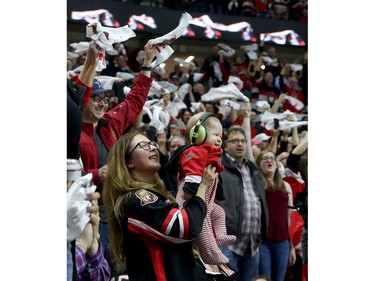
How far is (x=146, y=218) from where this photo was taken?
3.05 meters

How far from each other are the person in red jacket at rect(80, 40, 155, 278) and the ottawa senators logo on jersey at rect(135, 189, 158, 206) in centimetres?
78

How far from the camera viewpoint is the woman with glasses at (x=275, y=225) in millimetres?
5484

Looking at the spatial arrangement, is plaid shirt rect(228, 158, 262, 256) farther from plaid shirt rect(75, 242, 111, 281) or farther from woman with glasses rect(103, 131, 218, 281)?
woman with glasses rect(103, 131, 218, 281)

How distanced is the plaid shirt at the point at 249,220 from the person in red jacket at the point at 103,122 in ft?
3.33

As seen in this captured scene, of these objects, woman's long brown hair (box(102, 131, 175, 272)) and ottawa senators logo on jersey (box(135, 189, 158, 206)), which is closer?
ottawa senators logo on jersey (box(135, 189, 158, 206))

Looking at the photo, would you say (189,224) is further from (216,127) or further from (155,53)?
(155,53)

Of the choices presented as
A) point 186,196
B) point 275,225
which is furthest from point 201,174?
point 275,225

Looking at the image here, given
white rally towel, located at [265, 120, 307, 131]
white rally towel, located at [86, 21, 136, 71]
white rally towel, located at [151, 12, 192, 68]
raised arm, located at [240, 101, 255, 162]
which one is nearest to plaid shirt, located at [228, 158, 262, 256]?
raised arm, located at [240, 101, 255, 162]

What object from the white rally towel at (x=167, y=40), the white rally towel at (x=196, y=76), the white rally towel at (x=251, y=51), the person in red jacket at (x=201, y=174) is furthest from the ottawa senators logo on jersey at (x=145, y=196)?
the white rally towel at (x=251, y=51)

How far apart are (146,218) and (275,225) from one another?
264 cm

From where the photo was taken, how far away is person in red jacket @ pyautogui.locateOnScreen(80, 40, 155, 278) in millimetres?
4012

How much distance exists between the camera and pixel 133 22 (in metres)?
13.0

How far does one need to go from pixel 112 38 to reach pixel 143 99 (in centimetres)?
91
